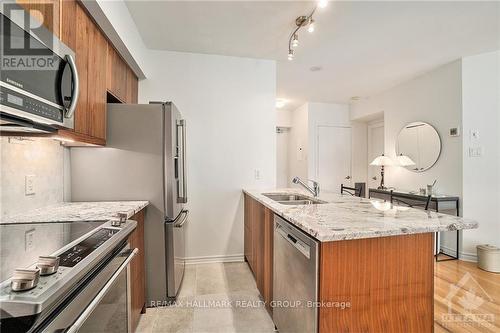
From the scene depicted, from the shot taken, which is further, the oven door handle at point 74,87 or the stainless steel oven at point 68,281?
the oven door handle at point 74,87

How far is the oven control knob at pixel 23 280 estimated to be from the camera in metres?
0.59

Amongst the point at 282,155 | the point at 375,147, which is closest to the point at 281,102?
the point at 282,155

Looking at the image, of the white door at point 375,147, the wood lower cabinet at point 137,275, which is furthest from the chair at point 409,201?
the wood lower cabinet at point 137,275

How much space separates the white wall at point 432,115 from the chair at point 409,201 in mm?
425

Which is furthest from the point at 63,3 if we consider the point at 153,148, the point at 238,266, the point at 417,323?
the point at 238,266

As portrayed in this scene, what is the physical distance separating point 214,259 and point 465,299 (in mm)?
2549

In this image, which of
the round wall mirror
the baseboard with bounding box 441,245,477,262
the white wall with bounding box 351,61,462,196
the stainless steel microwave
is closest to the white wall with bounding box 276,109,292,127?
the white wall with bounding box 351,61,462,196

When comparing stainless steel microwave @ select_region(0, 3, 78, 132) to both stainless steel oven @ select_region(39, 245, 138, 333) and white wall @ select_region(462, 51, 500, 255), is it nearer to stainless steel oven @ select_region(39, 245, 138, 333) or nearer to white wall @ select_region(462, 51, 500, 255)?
stainless steel oven @ select_region(39, 245, 138, 333)

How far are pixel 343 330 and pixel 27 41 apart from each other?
6.12 feet

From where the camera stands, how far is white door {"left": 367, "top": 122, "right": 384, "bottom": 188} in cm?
503

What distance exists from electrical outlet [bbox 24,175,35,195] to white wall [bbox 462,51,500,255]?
440cm

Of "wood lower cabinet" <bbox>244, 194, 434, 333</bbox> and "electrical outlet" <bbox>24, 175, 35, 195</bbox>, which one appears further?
"electrical outlet" <bbox>24, 175, 35, 195</bbox>

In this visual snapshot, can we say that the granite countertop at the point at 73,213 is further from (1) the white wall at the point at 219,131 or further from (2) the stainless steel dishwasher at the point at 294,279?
(1) the white wall at the point at 219,131

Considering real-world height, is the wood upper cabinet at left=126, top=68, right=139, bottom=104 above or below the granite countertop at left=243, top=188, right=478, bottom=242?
above
